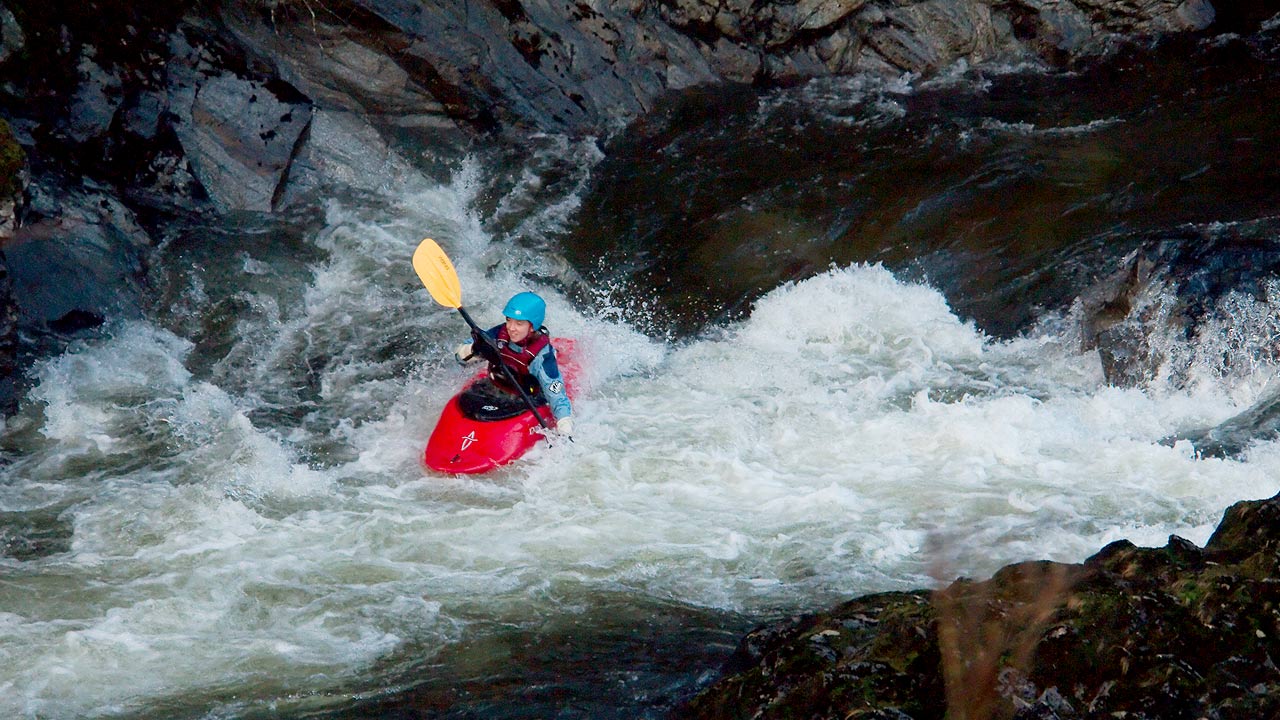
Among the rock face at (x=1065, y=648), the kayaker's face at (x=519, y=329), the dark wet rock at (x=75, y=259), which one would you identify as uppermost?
the dark wet rock at (x=75, y=259)

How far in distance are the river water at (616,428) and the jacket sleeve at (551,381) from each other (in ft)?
0.82

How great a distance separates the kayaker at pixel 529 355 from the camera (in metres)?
6.23

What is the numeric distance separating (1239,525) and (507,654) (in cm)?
272

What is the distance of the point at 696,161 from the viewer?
9594 millimetres

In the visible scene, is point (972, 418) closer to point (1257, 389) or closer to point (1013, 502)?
point (1013, 502)

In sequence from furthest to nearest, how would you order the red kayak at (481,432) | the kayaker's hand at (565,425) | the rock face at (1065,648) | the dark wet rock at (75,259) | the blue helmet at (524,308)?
the dark wet rock at (75,259) < the blue helmet at (524,308) < the kayaker's hand at (565,425) < the red kayak at (481,432) < the rock face at (1065,648)

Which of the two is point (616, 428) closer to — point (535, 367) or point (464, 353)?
point (535, 367)

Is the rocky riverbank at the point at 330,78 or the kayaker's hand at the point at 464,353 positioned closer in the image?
the kayaker's hand at the point at 464,353

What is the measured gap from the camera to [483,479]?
19.6ft

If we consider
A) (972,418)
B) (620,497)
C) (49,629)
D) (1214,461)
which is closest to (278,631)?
(49,629)

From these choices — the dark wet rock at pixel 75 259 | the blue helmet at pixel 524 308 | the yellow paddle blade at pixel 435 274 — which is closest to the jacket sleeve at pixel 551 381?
the blue helmet at pixel 524 308

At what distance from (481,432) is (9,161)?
10.4ft

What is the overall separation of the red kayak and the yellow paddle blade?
0.67 m

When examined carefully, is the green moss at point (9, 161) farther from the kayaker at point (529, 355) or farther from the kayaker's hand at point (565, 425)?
the kayaker's hand at point (565, 425)
